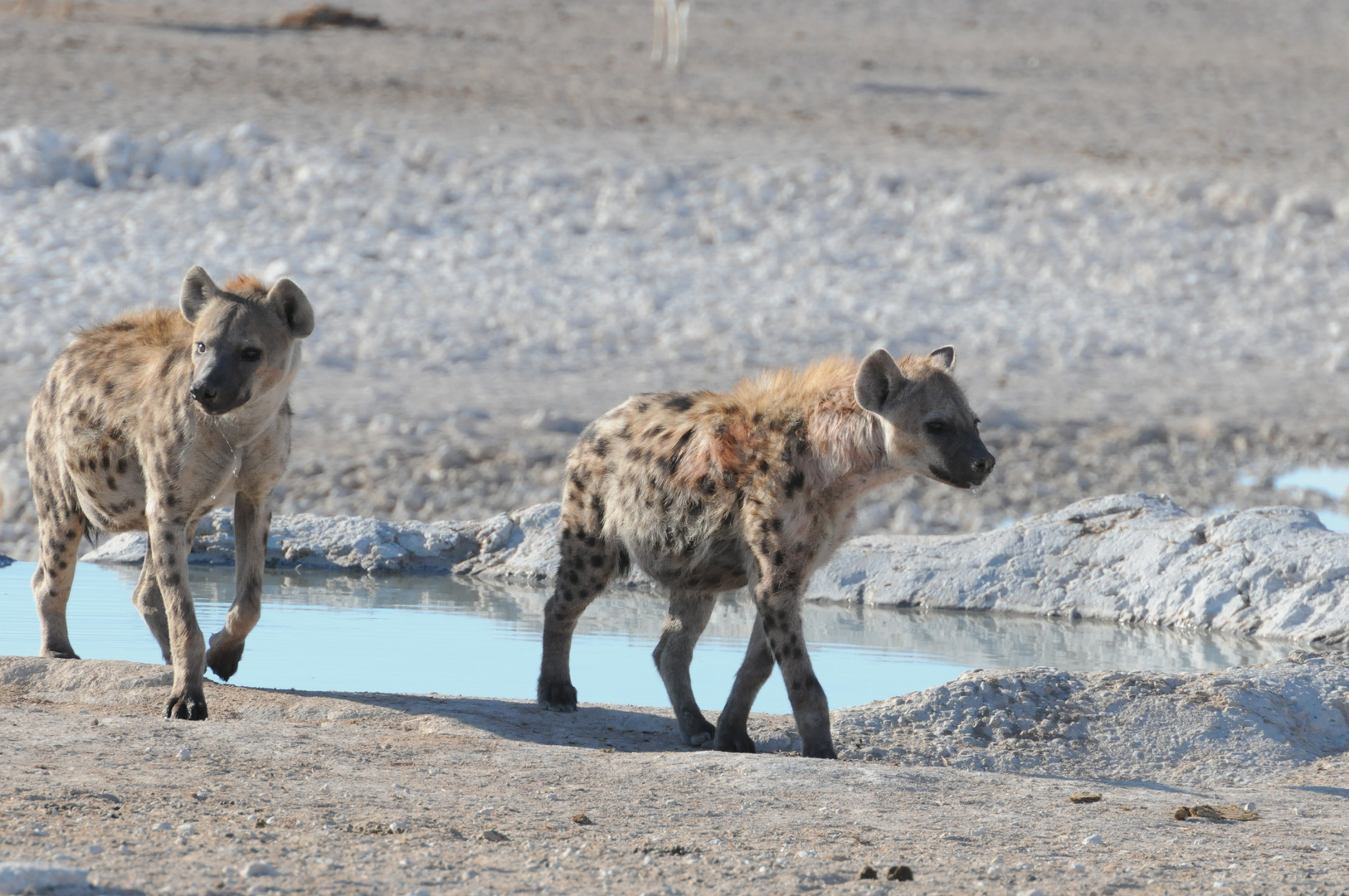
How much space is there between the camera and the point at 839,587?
5672 mm

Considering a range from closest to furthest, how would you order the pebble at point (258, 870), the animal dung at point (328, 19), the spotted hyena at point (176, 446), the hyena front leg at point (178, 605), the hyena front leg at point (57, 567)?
the pebble at point (258, 870), the hyena front leg at point (178, 605), the spotted hyena at point (176, 446), the hyena front leg at point (57, 567), the animal dung at point (328, 19)

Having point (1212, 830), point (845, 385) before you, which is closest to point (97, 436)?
point (845, 385)

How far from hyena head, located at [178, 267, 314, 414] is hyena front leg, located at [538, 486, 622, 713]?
70 cm

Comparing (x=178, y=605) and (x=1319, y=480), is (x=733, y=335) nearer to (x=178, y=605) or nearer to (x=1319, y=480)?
(x=1319, y=480)

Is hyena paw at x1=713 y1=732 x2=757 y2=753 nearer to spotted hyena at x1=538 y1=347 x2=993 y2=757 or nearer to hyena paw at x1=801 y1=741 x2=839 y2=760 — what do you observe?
spotted hyena at x1=538 y1=347 x2=993 y2=757

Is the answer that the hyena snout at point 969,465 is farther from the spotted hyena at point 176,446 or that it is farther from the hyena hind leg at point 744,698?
the spotted hyena at point 176,446

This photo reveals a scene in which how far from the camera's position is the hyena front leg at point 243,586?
13.2 ft

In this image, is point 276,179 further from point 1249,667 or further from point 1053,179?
point 1249,667

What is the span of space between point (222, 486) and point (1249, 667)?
237cm

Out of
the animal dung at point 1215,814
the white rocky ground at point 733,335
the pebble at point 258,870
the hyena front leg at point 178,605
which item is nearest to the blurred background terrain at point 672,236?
the white rocky ground at point 733,335

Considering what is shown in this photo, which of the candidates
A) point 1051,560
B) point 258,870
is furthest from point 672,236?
point 258,870

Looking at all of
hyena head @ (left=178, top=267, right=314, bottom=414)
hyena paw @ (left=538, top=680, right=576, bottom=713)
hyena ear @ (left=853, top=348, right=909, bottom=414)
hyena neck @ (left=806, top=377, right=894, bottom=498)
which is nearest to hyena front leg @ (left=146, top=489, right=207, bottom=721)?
hyena head @ (left=178, top=267, right=314, bottom=414)

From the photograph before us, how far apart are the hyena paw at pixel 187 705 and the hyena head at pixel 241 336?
22.7 inches

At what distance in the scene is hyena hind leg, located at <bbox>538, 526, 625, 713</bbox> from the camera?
13.1 feet
